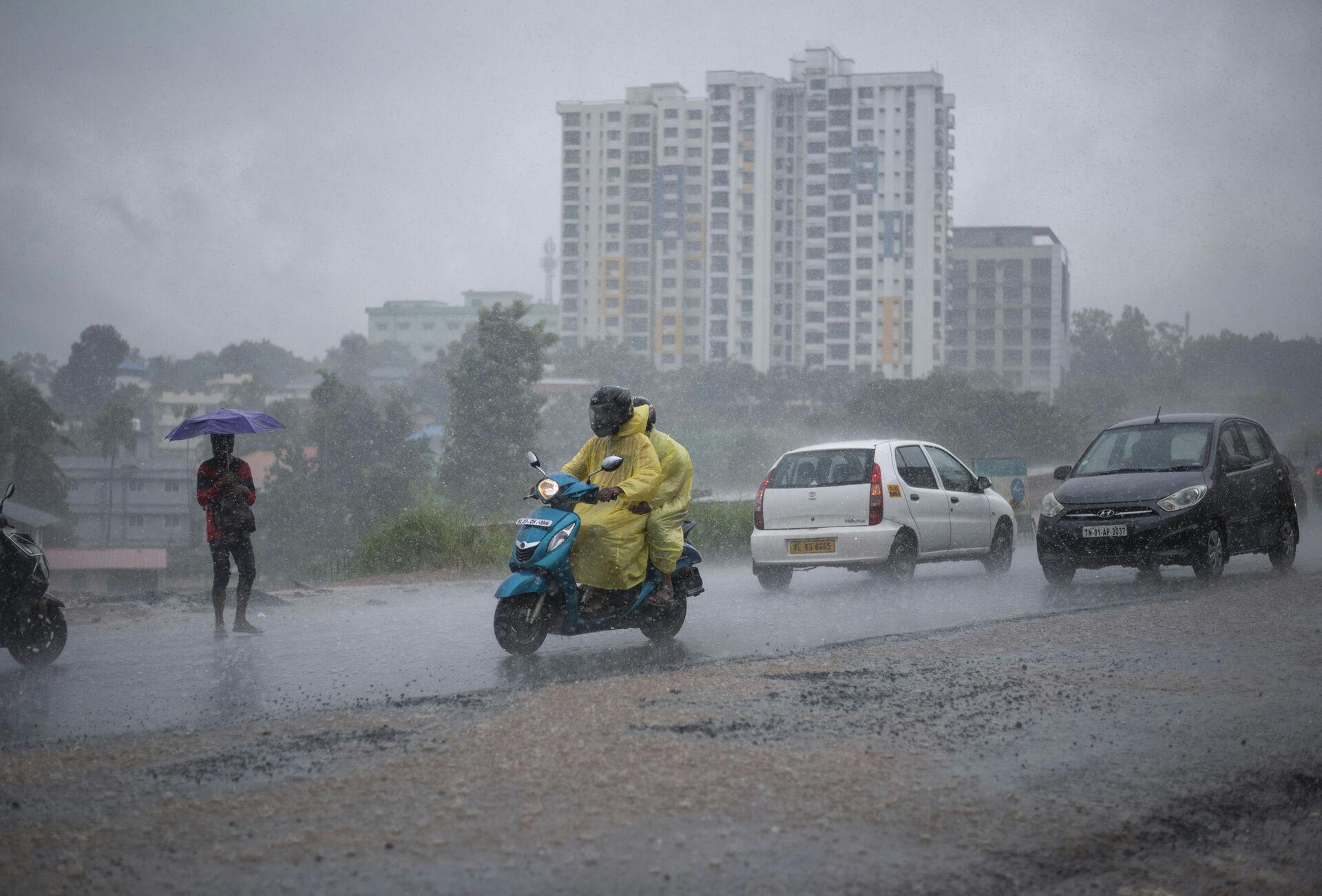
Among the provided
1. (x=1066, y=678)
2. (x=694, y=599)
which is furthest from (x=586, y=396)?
(x=1066, y=678)

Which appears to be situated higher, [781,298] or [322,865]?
[781,298]

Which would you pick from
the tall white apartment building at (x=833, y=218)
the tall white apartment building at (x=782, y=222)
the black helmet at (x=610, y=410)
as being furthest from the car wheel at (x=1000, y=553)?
the tall white apartment building at (x=782, y=222)

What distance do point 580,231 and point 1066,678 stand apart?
144m

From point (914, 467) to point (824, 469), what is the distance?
1131mm

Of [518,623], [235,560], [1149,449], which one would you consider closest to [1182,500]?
[1149,449]

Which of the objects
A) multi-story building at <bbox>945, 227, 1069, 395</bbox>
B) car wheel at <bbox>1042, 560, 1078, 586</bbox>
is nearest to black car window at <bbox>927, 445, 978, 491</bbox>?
car wheel at <bbox>1042, 560, 1078, 586</bbox>

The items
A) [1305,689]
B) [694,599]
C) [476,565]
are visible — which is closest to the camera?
[1305,689]

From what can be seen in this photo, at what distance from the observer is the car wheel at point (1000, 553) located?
15.6 metres

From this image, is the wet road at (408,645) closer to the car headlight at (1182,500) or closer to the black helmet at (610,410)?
the car headlight at (1182,500)

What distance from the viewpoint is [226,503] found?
10.4 metres

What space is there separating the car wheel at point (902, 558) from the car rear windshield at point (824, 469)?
78 cm

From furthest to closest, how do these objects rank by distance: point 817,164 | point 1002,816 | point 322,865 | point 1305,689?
point 817,164 < point 1305,689 < point 1002,816 < point 322,865

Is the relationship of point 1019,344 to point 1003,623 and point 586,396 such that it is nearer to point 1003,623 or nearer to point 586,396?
point 586,396

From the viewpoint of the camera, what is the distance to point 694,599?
1275cm
